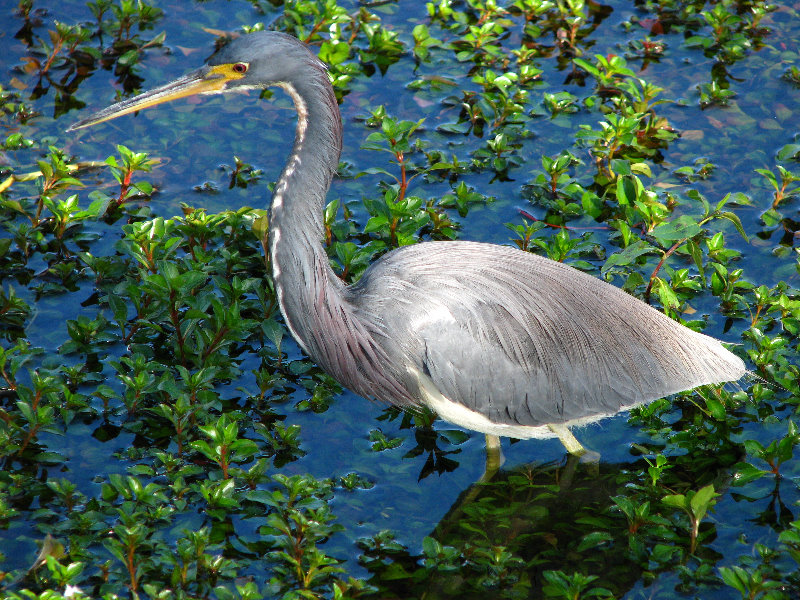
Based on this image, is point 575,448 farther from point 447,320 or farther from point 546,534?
point 447,320

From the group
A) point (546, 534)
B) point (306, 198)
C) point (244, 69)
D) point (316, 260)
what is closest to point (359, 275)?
point (316, 260)

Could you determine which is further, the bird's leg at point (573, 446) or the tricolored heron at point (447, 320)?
the bird's leg at point (573, 446)

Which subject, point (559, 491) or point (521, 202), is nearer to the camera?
point (559, 491)

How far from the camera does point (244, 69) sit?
4680 millimetres

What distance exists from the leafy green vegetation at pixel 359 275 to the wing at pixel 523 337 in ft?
1.33

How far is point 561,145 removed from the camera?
287 inches

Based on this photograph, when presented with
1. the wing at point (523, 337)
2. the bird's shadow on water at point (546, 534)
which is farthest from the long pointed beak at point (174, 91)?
the bird's shadow on water at point (546, 534)

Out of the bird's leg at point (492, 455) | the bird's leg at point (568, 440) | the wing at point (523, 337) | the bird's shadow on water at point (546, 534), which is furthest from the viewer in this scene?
the bird's leg at point (492, 455)

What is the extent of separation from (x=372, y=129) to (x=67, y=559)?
416cm

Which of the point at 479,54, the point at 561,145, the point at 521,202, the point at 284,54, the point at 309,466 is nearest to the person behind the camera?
the point at 284,54

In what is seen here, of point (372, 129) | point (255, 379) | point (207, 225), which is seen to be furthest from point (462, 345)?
point (372, 129)

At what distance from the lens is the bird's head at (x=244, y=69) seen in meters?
4.57

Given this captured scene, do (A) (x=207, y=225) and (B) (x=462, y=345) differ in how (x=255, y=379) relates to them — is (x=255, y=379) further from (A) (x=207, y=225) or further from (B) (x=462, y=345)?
(B) (x=462, y=345)

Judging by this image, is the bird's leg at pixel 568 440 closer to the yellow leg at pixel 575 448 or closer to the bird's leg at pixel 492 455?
the yellow leg at pixel 575 448
